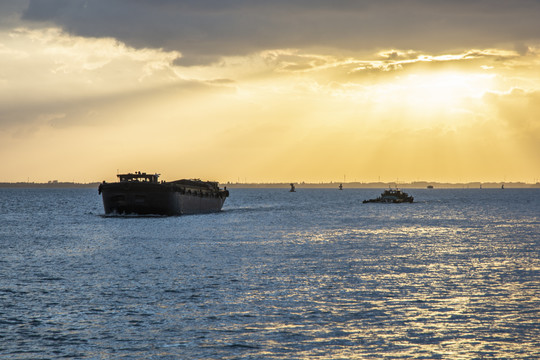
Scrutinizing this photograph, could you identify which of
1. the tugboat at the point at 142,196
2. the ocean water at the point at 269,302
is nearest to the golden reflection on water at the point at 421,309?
the ocean water at the point at 269,302

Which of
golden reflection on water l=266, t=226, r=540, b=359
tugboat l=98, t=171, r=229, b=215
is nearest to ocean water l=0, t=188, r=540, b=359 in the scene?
golden reflection on water l=266, t=226, r=540, b=359

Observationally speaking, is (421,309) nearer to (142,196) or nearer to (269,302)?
(269,302)

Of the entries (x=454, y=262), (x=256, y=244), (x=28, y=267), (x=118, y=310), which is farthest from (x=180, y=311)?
(x=256, y=244)

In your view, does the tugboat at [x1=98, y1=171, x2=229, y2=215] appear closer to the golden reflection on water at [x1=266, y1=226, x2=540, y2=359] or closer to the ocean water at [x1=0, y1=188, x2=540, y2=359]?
the ocean water at [x1=0, y1=188, x2=540, y2=359]

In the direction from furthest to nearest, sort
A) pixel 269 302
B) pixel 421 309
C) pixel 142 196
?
pixel 142 196 → pixel 269 302 → pixel 421 309

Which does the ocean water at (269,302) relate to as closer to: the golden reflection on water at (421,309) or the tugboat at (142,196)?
the golden reflection on water at (421,309)

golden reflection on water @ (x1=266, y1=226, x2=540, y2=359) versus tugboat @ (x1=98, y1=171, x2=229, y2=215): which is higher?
tugboat @ (x1=98, y1=171, x2=229, y2=215)

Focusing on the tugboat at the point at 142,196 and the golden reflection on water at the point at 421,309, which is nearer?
the golden reflection on water at the point at 421,309

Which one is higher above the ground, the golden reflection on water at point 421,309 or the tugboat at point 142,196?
the tugboat at point 142,196

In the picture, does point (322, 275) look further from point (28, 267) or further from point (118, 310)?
point (28, 267)

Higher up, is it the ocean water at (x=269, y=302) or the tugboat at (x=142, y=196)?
the tugboat at (x=142, y=196)

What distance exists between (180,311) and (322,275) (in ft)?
43.7

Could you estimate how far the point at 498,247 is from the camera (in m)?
57.8

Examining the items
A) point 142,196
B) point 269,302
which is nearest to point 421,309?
point 269,302
